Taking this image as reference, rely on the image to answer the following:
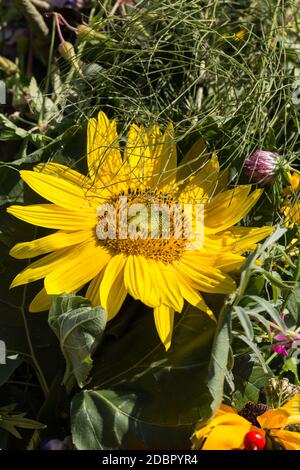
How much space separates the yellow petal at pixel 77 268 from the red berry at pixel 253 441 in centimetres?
18

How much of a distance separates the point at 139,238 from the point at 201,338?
106 mm

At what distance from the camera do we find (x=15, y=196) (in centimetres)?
74

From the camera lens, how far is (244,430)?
60 centimetres

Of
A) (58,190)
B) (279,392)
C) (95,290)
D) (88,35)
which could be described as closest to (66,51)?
(88,35)

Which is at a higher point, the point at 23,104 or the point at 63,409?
the point at 23,104

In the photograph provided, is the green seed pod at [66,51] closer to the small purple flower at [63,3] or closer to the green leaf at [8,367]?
the small purple flower at [63,3]

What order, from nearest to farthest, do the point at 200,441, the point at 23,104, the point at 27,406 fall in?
1. the point at 200,441
2. the point at 27,406
3. the point at 23,104

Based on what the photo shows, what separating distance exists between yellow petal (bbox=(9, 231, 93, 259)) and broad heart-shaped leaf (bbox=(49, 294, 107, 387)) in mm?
58

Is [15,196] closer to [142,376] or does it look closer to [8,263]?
[8,263]

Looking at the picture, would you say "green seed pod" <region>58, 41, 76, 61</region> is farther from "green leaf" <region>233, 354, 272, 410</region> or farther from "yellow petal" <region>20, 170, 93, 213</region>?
"green leaf" <region>233, 354, 272, 410</region>

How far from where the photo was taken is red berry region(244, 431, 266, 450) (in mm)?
594

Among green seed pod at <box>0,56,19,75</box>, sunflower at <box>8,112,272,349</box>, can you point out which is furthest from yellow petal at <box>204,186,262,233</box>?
green seed pod at <box>0,56,19,75</box>

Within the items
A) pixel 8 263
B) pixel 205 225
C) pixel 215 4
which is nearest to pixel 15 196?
pixel 8 263

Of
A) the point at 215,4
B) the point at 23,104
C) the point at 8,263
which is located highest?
the point at 215,4
